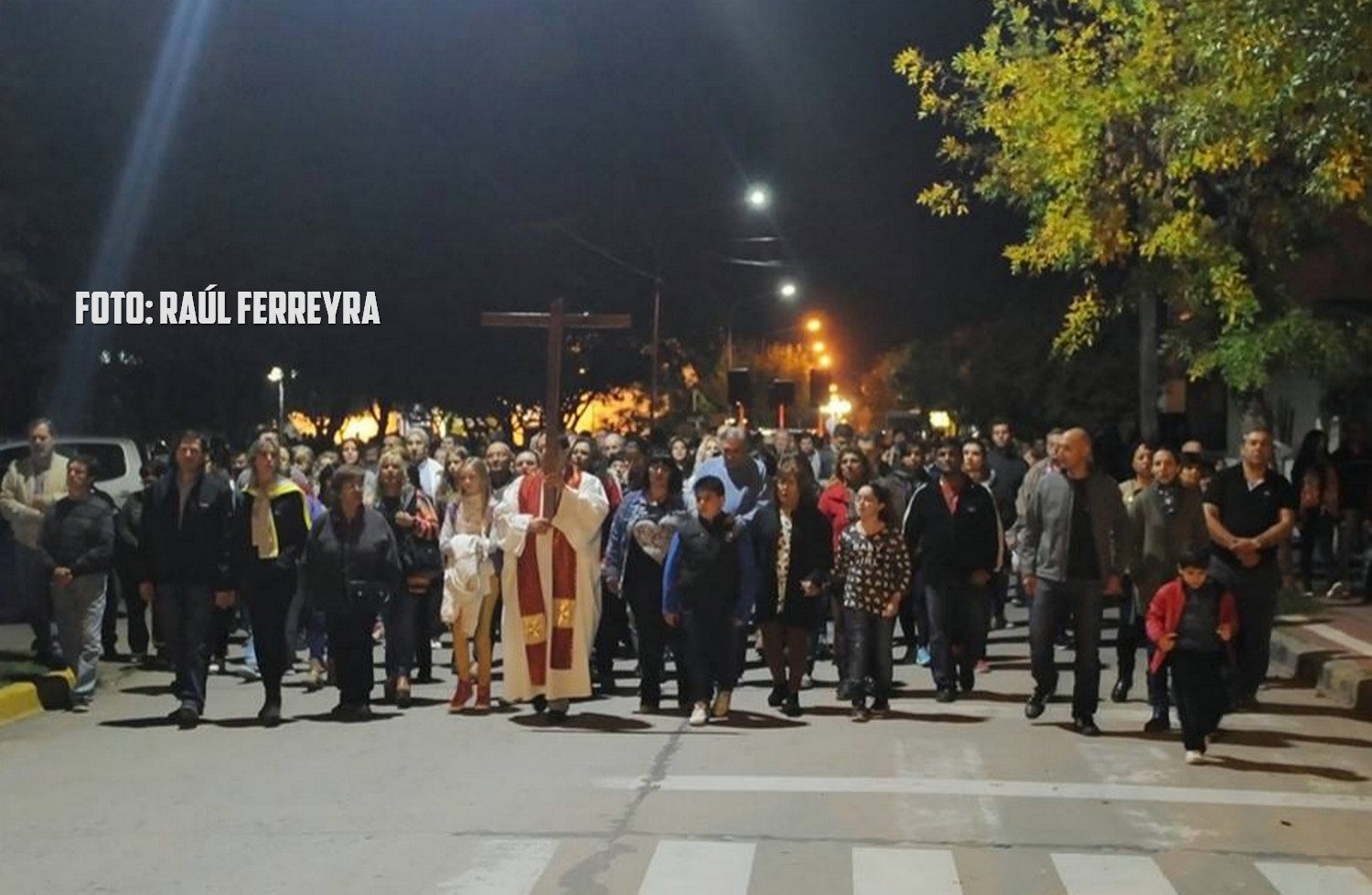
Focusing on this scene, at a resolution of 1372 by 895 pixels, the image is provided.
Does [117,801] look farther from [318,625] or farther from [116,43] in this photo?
[116,43]

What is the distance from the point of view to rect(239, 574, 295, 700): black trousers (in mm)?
12234

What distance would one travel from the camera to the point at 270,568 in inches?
483

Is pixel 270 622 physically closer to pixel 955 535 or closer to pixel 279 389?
pixel 955 535

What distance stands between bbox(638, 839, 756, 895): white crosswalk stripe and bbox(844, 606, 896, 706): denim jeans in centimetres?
403

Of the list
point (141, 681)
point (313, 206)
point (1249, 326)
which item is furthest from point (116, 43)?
point (1249, 326)

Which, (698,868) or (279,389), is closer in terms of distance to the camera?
(698,868)

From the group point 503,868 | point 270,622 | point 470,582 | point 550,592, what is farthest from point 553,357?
point 503,868

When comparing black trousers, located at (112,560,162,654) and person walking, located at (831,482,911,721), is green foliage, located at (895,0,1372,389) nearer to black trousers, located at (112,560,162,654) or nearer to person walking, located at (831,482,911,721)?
person walking, located at (831,482,911,721)

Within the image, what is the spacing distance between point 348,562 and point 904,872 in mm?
5610

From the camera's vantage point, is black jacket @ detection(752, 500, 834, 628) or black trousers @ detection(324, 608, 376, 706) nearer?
black trousers @ detection(324, 608, 376, 706)

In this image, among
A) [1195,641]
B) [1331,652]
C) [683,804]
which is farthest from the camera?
[1331,652]

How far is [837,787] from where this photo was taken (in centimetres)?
975

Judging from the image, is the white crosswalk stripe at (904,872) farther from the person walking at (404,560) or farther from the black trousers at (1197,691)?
the person walking at (404,560)

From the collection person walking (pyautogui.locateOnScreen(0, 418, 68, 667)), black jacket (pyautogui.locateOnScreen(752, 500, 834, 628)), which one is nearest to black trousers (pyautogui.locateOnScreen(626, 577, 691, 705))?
black jacket (pyautogui.locateOnScreen(752, 500, 834, 628))
